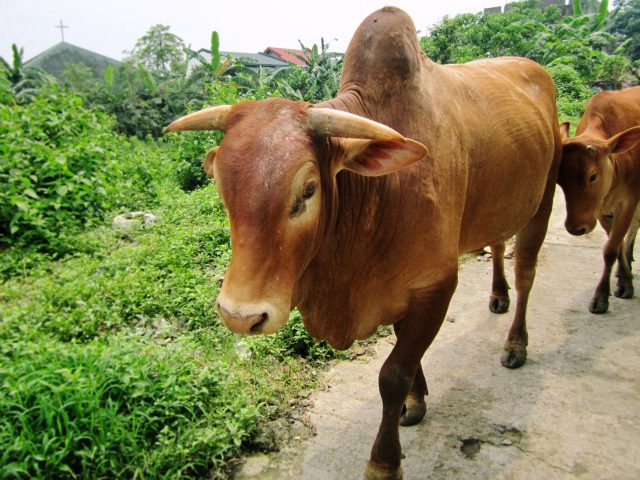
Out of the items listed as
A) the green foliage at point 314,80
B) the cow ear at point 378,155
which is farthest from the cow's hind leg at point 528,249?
the green foliage at point 314,80

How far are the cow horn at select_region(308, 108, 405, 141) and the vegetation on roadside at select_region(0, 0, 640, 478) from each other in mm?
1597

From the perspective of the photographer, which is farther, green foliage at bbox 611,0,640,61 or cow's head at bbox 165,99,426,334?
green foliage at bbox 611,0,640,61

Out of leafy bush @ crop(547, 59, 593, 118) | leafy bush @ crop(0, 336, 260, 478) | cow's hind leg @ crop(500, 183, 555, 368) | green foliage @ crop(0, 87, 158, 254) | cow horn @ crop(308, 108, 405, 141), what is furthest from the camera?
leafy bush @ crop(547, 59, 593, 118)

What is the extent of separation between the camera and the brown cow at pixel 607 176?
367 centimetres

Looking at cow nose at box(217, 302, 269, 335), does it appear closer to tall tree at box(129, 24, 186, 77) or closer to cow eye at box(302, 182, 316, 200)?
cow eye at box(302, 182, 316, 200)

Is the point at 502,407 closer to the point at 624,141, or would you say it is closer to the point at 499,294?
the point at 499,294

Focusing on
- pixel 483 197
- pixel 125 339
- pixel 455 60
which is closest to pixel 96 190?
pixel 125 339

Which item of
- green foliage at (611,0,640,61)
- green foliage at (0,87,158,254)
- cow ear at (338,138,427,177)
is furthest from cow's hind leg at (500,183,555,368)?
green foliage at (611,0,640,61)

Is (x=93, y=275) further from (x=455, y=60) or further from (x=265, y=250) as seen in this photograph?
(x=455, y=60)

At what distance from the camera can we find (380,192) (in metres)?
2.16

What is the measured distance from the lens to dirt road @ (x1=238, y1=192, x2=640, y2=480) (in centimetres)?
246

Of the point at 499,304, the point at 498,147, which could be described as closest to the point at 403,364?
the point at 498,147

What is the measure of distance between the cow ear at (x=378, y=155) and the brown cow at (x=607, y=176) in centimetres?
240

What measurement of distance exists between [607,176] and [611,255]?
69 cm
